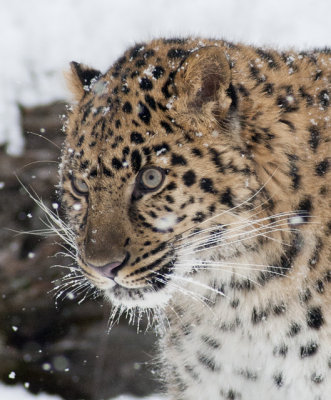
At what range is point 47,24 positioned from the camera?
8.98m

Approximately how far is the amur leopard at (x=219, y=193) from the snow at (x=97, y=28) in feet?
12.9

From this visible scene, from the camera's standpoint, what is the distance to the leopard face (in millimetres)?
3273

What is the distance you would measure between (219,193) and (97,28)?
6264mm

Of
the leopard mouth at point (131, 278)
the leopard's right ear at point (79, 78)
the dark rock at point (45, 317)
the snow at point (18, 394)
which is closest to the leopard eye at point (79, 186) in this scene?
the leopard mouth at point (131, 278)

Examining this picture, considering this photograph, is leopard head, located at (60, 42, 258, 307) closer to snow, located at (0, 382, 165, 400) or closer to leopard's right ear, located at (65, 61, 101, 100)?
leopard's right ear, located at (65, 61, 101, 100)

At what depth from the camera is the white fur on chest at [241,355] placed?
3730 millimetres

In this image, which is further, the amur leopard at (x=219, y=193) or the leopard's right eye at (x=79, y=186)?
the leopard's right eye at (x=79, y=186)

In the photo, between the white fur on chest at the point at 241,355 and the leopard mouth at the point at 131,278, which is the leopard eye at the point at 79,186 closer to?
the leopard mouth at the point at 131,278

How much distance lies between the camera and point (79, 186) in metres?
3.59

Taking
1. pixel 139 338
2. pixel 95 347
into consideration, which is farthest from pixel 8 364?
pixel 139 338

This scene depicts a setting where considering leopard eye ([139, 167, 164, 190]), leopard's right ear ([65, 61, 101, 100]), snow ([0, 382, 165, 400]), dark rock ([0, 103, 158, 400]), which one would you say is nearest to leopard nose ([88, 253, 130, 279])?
leopard eye ([139, 167, 164, 190])

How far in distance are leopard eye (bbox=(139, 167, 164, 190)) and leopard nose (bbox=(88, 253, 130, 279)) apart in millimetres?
380

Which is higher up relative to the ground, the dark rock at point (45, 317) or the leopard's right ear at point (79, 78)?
the leopard's right ear at point (79, 78)

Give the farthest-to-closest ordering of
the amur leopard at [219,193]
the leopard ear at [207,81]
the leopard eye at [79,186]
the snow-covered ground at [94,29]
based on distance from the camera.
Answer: the snow-covered ground at [94,29] < the leopard eye at [79,186] < the amur leopard at [219,193] < the leopard ear at [207,81]
